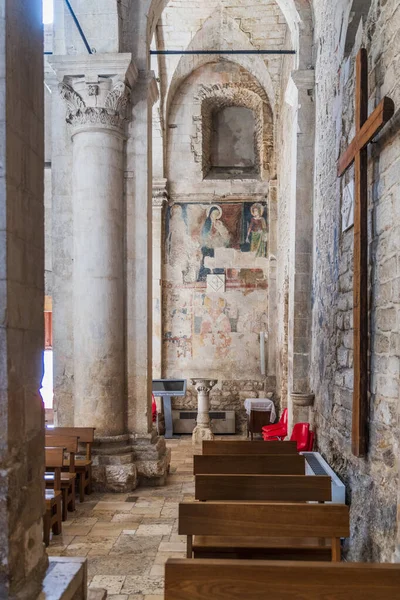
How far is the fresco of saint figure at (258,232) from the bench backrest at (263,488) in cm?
872

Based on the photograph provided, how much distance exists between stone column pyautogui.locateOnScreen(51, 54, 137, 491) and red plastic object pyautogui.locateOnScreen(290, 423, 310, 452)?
202 cm

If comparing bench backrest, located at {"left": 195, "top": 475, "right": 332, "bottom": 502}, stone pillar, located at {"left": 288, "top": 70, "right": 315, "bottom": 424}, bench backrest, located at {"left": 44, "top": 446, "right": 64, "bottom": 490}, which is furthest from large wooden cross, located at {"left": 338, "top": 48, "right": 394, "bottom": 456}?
stone pillar, located at {"left": 288, "top": 70, "right": 315, "bottom": 424}

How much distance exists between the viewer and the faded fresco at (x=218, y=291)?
12.0m

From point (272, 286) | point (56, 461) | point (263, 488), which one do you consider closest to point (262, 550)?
point (263, 488)

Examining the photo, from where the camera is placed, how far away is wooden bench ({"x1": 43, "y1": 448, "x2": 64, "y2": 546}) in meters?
4.54

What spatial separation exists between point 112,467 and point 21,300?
4334 mm

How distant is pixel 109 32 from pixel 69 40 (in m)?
0.48

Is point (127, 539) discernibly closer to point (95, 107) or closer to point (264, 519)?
point (264, 519)

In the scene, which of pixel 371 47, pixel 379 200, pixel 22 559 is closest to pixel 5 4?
pixel 22 559

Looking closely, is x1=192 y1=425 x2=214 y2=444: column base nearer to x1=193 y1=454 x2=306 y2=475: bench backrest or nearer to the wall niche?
x1=193 y1=454 x2=306 y2=475: bench backrest

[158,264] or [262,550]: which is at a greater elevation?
[158,264]

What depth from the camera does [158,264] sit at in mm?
12047

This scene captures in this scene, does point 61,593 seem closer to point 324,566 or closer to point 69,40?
point 324,566

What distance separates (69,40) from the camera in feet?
21.4
